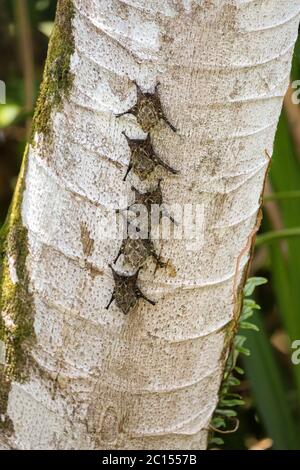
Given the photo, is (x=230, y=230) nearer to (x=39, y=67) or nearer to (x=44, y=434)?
(x=44, y=434)

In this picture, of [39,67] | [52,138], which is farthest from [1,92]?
[39,67]

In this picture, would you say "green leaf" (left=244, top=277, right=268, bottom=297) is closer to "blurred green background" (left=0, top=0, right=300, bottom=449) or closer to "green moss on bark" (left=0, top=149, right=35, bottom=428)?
"blurred green background" (left=0, top=0, right=300, bottom=449)

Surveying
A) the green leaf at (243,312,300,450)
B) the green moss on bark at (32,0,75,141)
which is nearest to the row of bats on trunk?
the green moss on bark at (32,0,75,141)

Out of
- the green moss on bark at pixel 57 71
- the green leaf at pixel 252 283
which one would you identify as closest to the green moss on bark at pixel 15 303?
the green moss on bark at pixel 57 71

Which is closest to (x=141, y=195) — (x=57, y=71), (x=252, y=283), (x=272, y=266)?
(x=57, y=71)

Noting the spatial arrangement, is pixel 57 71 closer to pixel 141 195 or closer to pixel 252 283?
pixel 141 195

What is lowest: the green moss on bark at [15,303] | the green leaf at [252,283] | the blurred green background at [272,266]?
the green moss on bark at [15,303]

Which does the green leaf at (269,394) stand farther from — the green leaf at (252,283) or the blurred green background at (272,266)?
the green leaf at (252,283)
